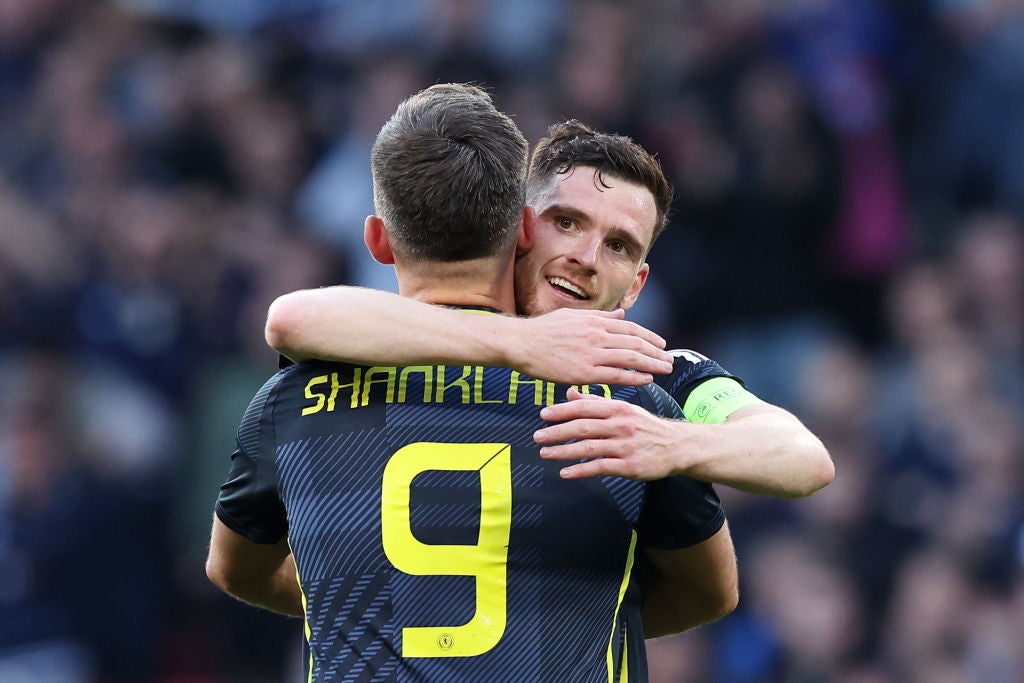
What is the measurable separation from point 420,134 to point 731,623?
5435 millimetres

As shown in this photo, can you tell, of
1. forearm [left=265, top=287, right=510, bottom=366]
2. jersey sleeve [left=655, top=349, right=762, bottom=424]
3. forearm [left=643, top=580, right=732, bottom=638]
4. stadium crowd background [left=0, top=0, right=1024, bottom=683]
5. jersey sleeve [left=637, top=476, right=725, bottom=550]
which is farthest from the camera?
stadium crowd background [left=0, top=0, right=1024, bottom=683]

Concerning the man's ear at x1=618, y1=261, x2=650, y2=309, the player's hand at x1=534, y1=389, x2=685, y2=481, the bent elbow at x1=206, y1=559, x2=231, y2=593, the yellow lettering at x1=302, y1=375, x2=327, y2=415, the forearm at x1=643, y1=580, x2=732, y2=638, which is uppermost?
the man's ear at x1=618, y1=261, x2=650, y2=309

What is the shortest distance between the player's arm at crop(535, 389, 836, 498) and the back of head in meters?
0.40

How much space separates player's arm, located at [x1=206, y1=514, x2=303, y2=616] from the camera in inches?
126

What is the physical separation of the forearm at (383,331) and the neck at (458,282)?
0.25 feet

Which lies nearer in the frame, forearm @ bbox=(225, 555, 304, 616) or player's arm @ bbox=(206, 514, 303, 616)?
player's arm @ bbox=(206, 514, 303, 616)

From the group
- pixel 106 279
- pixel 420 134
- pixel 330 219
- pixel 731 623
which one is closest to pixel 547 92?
pixel 330 219

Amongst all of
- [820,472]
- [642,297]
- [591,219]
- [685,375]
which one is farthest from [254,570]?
[642,297]

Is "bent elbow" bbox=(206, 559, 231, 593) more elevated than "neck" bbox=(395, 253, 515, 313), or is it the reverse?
"neck" bbox=(395, 253, 515, 313)

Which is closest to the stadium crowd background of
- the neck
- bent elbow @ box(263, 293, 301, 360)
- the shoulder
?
the shoulder

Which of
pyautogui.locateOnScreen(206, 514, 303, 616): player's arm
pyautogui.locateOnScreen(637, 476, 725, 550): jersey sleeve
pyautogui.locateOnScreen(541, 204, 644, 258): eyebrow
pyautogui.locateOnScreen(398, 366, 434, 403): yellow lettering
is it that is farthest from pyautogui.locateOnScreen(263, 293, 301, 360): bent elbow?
pyautogui.locateOnScreen(541, 204, 644, 258): eyebrow

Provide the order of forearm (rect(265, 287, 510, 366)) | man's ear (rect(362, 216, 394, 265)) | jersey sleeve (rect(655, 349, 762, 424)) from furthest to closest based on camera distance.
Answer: jersey sleeve (rect(655, 349, 762, 424)), man's ear (rect(362, 216, 394, 265)), forearm (rect(265, 287, 510, 366))

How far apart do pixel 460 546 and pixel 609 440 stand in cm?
35

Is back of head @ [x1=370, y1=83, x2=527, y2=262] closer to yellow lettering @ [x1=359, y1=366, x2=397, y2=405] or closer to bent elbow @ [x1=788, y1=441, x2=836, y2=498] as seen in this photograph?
yellow lettering @ [x1=359, y1=366, x2=397, y2=405]
